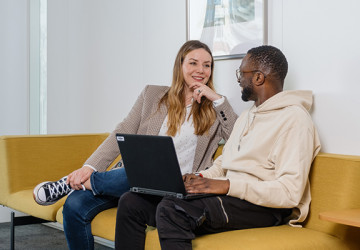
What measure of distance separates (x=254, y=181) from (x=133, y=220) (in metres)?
0.54

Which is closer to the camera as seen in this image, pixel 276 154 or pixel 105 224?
pixel 276 154

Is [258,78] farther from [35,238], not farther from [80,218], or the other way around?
[35,238]

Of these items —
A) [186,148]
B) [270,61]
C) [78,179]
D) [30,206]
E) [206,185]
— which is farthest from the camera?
[30,206]

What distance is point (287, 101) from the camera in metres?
2.25

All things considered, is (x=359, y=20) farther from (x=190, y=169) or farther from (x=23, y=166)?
(x=23, y=166)

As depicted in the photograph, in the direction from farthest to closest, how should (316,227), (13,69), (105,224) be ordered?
(13,69) < (105,224) < (316,227)

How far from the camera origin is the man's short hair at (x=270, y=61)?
2.38 meters

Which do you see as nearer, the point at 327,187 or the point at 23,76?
the point at 327,187

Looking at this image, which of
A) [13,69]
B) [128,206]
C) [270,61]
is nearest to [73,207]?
[128,206]

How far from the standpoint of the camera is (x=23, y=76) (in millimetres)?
4605

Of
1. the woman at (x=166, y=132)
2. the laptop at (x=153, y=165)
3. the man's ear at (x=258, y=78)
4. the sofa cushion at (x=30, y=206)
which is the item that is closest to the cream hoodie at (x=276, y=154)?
the man's ear at (x=258, y=78)

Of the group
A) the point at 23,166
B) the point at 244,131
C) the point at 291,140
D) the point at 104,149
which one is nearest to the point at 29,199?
the point at 23,166

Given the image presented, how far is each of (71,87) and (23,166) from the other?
122cm

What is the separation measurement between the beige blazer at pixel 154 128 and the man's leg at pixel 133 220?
23.2 inches
